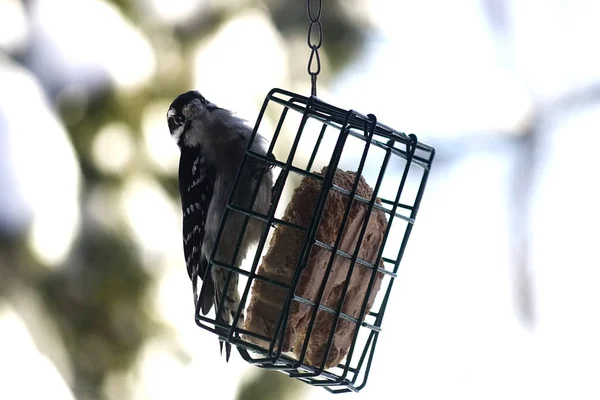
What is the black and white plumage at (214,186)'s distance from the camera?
8.64ft

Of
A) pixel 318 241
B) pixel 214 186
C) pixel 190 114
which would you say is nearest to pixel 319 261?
pixel 318 241

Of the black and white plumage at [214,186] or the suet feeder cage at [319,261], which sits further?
the black and white plumage at [214,186]

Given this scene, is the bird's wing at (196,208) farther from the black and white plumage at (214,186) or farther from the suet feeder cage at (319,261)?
the suet feeder cage at (319,261)

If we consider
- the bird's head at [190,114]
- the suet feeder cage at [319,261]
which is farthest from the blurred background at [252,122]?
the suet feeder cage at [319,261]

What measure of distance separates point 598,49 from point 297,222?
3222 mm

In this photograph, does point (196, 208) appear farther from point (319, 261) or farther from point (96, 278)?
point (96, 278)

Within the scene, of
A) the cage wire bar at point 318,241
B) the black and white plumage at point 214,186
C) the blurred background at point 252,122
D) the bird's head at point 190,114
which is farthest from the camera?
the blurred background at point 252,122

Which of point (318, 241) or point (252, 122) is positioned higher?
point (252, 122)

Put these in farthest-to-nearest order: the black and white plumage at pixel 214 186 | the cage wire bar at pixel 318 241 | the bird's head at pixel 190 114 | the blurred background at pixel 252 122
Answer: the blurred background at pixel 252 122, the bird's head at pixel 190 114, the black and white plumage at pixel 214 186, the cage wire bar at pixel 318 241

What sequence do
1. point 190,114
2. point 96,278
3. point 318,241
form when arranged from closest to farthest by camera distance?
point 318,241 < point 190,114 < point 96,278

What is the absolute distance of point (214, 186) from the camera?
2.75 meters

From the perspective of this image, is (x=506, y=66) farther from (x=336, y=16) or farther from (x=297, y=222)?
(x=297, y=222)

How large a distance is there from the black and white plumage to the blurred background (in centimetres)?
81

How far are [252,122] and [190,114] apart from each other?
289 millimetres
